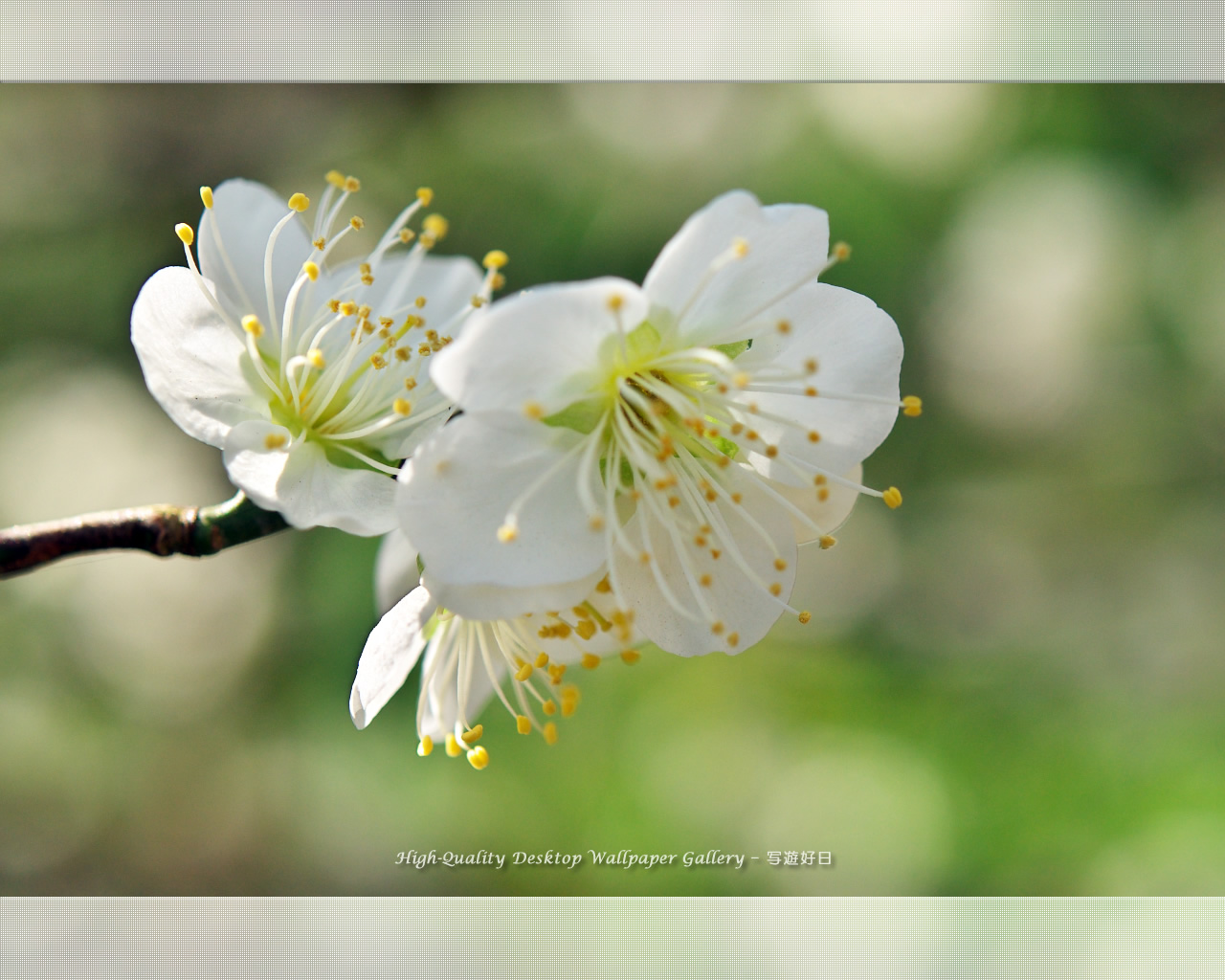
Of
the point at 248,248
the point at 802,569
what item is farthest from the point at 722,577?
the point at 802,569

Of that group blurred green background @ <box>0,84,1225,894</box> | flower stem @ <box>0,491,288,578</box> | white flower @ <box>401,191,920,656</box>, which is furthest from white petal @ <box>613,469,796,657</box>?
blurred green background @ <box>0,84,1225,894</box>

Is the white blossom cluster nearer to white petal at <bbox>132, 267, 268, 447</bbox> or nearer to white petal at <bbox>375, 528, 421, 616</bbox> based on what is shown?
white petal at <bbox>132, 267, 268, 447</bbox>

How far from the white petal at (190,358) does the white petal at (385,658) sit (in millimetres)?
201

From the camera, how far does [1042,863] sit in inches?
82.2

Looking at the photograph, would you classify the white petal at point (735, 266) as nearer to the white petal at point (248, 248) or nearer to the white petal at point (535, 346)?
the white petal at point (535, 346)

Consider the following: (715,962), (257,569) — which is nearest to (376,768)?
(257,569)

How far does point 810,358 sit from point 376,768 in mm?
1915

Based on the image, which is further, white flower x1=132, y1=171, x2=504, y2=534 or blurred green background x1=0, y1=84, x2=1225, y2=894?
blurred green background x1=0, y1=84, x2=1225, y2=894

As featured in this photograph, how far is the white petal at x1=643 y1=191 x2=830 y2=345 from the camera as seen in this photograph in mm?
620

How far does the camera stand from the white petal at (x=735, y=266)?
62cm

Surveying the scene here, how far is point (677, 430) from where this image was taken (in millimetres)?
700

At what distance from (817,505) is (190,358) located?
21.0 inches

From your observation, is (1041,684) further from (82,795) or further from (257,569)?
(82,795)

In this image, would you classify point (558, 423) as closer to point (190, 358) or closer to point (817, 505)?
point (817, 505)
